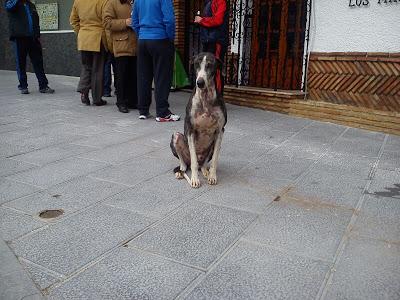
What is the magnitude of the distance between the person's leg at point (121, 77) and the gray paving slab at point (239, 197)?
425 cm

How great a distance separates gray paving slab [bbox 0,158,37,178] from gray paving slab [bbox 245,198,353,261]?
8.66 feet

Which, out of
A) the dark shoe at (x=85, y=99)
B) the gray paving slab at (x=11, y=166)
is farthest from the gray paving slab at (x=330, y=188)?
the dark shoe at (x=85, y=99)

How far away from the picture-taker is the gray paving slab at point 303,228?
112 inches

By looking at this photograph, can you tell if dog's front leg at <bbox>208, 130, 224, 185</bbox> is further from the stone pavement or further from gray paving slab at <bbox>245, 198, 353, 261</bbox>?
gray paving slab at <bbox>245, 198, 353, 261</bbox>

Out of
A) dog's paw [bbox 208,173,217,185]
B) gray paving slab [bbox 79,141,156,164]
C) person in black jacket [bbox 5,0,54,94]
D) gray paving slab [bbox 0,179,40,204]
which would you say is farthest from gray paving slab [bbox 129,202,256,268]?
person in black jacket [bbox 5,0,54,94]

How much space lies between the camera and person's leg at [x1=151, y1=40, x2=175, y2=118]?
6.82m

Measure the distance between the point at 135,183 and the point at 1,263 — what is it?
1.66m

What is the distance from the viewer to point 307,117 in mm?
7879

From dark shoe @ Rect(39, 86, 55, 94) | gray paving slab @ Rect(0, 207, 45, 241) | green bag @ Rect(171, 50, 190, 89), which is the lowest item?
gray paving slab @ Rect(0, 207, 45, 241)

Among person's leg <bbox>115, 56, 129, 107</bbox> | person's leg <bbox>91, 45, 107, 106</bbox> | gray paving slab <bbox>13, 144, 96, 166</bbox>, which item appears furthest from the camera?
person's leg <bbox>91, 45, 107, 106</bbox>

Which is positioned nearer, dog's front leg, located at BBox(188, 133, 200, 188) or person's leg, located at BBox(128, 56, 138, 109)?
dog's front leg, located at BBox(188, 133, 200, 188)

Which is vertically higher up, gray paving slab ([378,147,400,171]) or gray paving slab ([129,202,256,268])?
gray paving slab ([129,202,256,268])

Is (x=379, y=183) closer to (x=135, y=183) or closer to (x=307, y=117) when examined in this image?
(x=135, y=183)

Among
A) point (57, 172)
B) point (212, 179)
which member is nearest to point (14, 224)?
point (57, 172)
